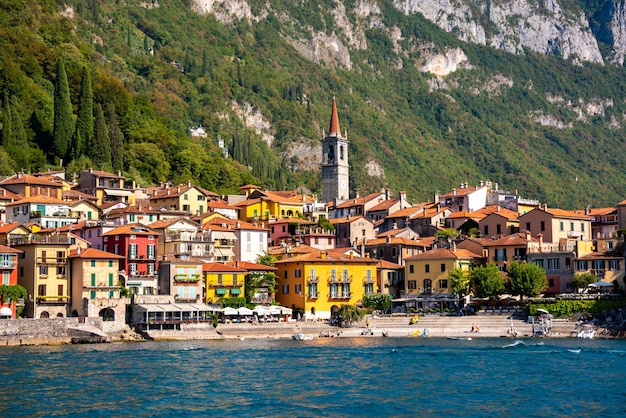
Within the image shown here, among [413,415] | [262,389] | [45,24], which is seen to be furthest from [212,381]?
[45,24]

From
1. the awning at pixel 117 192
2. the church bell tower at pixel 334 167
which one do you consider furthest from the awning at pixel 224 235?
the church bell tower at pixel 334 167

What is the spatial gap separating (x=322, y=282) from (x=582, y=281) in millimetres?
20961

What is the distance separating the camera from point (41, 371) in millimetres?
61281

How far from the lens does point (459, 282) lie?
316 ft

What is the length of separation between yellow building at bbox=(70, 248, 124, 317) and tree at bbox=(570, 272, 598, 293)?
35351 mm

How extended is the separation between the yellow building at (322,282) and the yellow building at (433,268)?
360 centimetres

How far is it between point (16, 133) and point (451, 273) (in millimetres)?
52211

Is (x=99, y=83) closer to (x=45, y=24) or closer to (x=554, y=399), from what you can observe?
(x=45, y=24)

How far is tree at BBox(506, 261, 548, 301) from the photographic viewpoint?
9231cm

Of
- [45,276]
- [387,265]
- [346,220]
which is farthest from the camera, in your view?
[346,220]

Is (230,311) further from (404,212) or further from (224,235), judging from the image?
(404,212)

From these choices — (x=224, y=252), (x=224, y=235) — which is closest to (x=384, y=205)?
(x=224, y=235)

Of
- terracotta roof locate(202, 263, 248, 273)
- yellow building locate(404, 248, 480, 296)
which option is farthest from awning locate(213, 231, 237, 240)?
yellow building locate(404, 248, 480, 296)

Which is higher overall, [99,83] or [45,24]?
[45,24]
